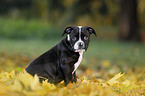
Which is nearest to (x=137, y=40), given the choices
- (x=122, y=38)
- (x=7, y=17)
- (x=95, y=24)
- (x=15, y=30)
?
(x=122, y=38)

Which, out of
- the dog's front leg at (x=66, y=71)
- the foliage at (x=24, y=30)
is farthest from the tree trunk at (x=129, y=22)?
the dog's front leg at (x=66, y=71)

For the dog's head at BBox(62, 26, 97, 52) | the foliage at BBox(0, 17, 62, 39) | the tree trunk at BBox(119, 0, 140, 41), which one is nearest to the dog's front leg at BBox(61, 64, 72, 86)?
the dog's head at BBox(62, 26, 97, 52)

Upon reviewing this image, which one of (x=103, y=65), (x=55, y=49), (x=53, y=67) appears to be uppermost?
(x=55, y=49)

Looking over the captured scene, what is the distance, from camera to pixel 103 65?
7.98 metres

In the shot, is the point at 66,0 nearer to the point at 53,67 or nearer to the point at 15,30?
the point at 15,30

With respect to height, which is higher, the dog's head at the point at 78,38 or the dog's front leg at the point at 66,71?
the dog's head at the point at 78,38

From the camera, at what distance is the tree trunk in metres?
15.4

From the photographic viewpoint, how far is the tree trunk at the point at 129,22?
15352mm

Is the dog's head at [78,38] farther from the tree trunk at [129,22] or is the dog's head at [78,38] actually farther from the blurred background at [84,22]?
the tree trunk at [129,22]

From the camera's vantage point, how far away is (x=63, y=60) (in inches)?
138

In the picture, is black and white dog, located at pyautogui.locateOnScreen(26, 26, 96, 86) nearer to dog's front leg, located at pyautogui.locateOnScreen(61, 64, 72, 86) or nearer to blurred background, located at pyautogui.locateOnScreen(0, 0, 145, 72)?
dog's front leg, located at pyautogui.locateOnScreen(61, 64, 72, 86)

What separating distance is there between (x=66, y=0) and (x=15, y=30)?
520 cm

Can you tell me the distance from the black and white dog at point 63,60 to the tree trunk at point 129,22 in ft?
40.4

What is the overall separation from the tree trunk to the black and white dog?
12.3 metres
